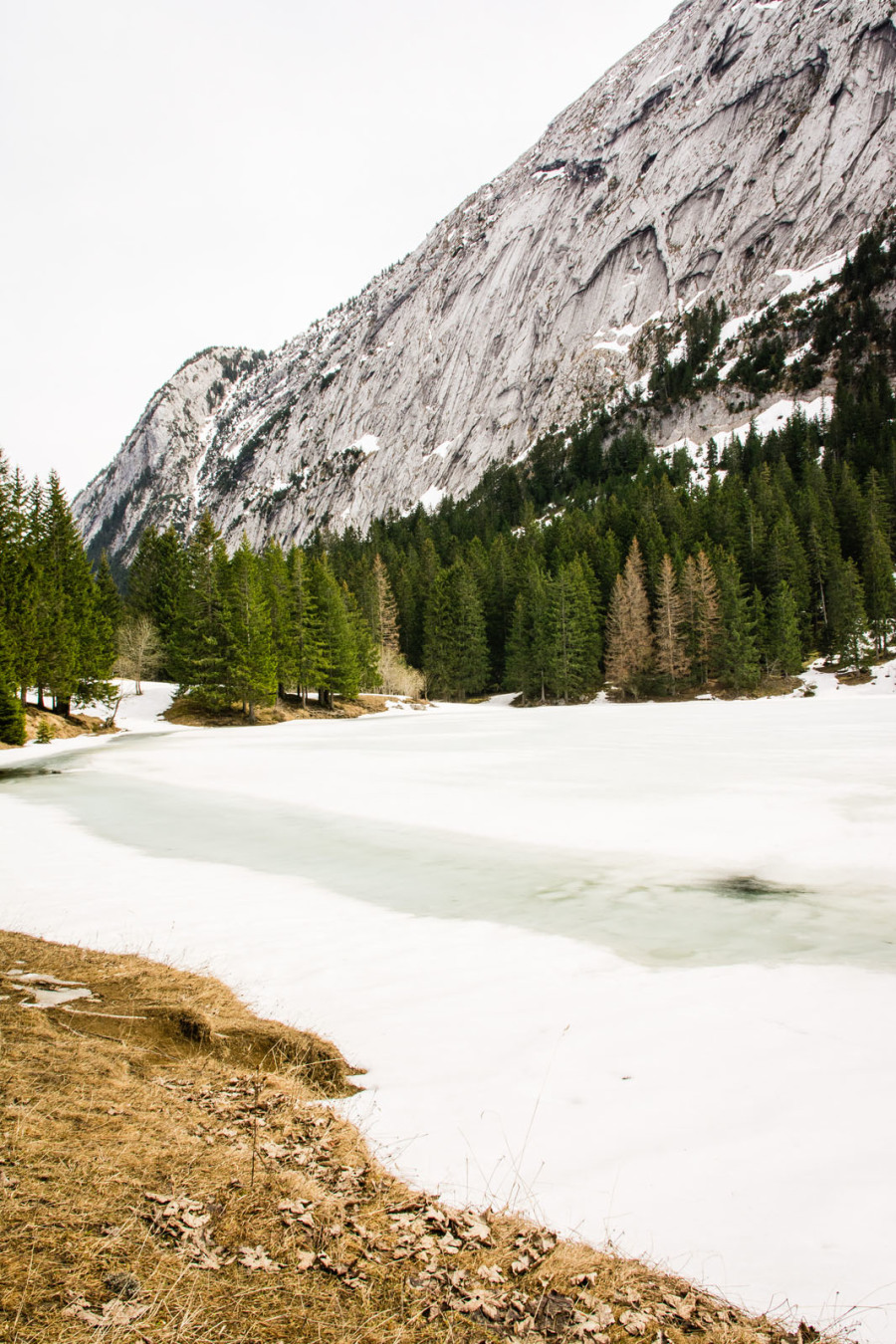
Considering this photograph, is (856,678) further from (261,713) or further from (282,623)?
(261,713)

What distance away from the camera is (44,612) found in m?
37.2

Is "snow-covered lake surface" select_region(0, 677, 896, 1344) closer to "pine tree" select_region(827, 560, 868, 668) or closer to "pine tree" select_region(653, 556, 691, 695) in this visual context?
"pine tree" select_region(653, 556, 691, 695)

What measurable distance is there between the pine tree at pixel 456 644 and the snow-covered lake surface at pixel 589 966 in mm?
54241

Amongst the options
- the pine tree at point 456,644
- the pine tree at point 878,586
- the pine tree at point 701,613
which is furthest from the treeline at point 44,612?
the pine tree at point 878,586

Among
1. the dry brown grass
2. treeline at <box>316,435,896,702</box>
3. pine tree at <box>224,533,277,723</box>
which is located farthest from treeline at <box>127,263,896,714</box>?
the dry brown grass

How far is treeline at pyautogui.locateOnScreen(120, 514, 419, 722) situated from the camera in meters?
45.3

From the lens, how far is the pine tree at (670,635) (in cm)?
6172

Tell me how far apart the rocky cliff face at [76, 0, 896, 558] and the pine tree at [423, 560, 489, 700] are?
90.4 m

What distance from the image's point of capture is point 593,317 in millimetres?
152000

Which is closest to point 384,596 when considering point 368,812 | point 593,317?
point 368,812

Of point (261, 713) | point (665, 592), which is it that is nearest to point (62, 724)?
point (261, 713)

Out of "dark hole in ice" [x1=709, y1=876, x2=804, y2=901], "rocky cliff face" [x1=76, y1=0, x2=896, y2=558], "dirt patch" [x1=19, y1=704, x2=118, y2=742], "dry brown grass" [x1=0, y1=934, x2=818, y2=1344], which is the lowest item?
"dark hole in ice" [x1=709, y1=876, x2=804, y2=901]

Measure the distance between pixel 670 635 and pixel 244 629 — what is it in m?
37.9

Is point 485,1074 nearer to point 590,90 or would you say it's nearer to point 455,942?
point 455,942
